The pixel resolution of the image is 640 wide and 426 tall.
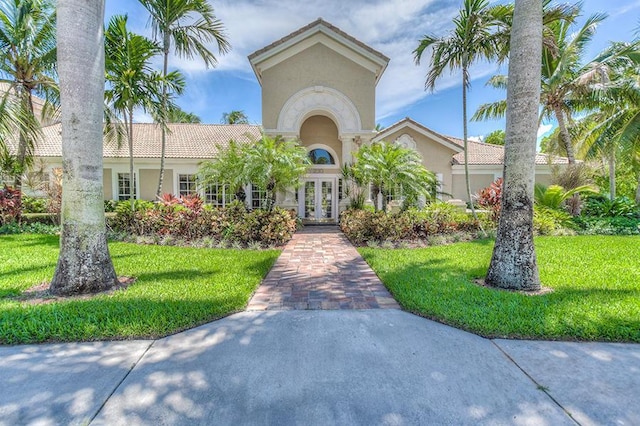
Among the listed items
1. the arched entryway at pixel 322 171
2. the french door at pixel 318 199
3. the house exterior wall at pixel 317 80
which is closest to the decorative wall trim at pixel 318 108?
the house exterior wall at pixel 317 80

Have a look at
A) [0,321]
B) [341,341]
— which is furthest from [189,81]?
[341,341]

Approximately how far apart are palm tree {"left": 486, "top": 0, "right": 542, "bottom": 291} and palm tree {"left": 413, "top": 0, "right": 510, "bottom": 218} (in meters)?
6.59

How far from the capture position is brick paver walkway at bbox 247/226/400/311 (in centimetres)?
504

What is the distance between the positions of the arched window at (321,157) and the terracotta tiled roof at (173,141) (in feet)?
11.3

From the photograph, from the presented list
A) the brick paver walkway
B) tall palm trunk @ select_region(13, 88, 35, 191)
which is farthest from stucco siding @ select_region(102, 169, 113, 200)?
the brick paver walkway

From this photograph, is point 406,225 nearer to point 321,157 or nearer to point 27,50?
point 321,157

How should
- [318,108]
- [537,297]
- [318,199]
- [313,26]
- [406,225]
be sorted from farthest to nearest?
[318,199] < [318,108] < [313,26] < [406,225] < [537,297]

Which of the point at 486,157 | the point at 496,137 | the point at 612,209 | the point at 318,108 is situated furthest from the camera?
the point at 496,137

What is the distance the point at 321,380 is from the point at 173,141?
2173 cm

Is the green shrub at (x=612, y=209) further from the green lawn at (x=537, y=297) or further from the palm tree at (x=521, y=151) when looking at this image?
the palm tree at (x=521, y=151)

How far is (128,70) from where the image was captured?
11.0 m

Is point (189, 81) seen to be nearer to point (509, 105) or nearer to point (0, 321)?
point (0, 321)

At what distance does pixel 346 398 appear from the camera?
2703mm

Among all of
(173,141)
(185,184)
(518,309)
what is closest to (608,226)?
(518,309)
